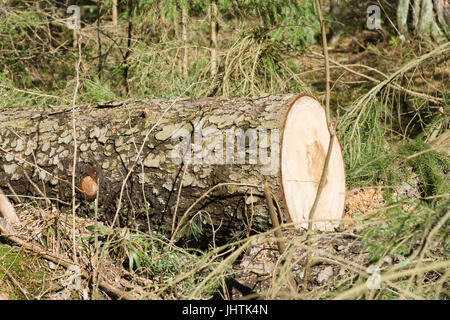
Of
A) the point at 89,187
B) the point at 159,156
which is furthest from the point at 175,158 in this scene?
the point at 89,187

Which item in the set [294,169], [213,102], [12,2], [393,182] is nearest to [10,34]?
[12,2]

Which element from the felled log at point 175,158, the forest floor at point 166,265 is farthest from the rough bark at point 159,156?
the forest floor at point 166,265

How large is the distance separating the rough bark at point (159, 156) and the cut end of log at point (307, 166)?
94 mm

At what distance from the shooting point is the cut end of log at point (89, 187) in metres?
2.82

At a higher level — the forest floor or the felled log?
the felled log

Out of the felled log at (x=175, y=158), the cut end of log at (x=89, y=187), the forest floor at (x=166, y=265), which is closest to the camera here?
the forest floor at (x=166, y=265)

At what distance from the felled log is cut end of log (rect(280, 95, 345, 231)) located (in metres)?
0.01

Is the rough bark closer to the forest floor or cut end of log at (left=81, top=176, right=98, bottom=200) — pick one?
cut end of log at (left=81, top=176, right=98, bottom=200)

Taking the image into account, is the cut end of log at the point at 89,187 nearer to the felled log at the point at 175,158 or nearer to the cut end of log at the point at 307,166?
the felled log at the point at 175,158

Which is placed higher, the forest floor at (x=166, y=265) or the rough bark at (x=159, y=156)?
the rough bark at (x=159, y=156)

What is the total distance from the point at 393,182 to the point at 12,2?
5.33m

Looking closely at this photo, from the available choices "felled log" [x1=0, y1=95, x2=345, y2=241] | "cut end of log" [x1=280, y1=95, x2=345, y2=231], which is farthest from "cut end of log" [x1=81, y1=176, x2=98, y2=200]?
"cut end of log" [x1=280, y1=95, x2=345, y2=231]

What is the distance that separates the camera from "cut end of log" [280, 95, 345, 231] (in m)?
2.68

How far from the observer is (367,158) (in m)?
3.68
